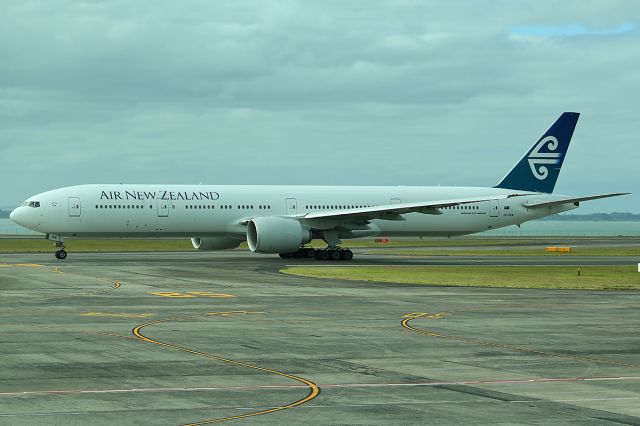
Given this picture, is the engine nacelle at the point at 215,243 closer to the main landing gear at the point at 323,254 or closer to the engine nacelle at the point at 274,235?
the main landing gear at the point at 323,254

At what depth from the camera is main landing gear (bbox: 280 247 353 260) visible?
5853cm

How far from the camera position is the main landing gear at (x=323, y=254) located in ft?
192

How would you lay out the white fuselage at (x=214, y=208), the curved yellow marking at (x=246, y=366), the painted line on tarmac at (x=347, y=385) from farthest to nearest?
the white fuselage at (x=214, y=208), the painted line on tarmac at (x=347, y=385), the curved yellow marking at (x=246, y=366)

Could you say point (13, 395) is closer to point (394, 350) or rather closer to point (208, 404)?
point (208, 404)

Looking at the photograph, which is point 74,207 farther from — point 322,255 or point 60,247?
point 322,255

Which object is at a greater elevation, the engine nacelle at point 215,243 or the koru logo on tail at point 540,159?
the koru logo on tail at point 540,159

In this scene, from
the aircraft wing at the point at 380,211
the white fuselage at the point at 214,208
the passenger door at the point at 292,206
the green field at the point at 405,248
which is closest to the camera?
the white fuselage at the point at 214,208

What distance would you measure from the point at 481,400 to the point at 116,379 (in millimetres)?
5673

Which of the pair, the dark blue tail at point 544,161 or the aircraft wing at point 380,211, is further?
the dark blue tail at point 544,161

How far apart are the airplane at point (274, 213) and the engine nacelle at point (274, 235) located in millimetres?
57

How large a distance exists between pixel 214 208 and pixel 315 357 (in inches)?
1583

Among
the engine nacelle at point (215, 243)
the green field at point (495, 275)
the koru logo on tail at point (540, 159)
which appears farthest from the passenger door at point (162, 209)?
the koru logo on tail at point (540, 159)

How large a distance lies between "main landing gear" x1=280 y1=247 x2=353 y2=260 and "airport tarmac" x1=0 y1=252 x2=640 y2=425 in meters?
24.3

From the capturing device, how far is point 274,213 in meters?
59.7
